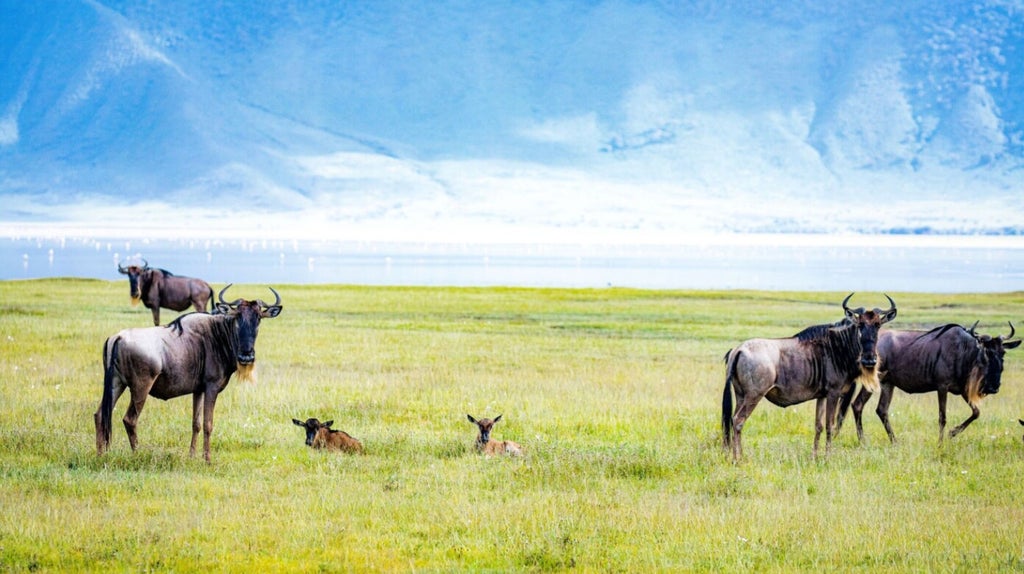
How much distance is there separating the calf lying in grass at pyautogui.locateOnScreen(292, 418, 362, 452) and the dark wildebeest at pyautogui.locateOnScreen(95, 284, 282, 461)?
4.10 feet

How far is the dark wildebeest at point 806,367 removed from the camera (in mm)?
14773

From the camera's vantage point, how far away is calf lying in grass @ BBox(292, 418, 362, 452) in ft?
49.0

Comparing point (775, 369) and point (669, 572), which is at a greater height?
point (775, 369)

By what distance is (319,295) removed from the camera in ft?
171

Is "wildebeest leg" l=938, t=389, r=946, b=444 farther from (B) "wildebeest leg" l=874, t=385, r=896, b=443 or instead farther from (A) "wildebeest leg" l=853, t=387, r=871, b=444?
(A) "wildebeest leg" l=853, t=387, r=871, b=444

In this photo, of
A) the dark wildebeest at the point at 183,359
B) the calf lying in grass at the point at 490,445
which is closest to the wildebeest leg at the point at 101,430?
the dark wildebeest at the point at 183,359

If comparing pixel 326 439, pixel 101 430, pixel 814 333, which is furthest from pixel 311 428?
pixel 814 333

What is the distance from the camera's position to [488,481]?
44.1ft

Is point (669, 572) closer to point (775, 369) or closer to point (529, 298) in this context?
point (775, 369)

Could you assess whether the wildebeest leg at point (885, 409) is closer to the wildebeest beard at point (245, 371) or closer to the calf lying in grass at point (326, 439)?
the calf lying in grass at point (326, 439)

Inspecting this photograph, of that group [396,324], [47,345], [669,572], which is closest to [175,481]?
[669,572]

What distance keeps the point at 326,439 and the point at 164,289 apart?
16132 millimetres

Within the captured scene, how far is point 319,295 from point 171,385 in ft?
125

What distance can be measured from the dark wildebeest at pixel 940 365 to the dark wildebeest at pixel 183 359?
27.1ft
